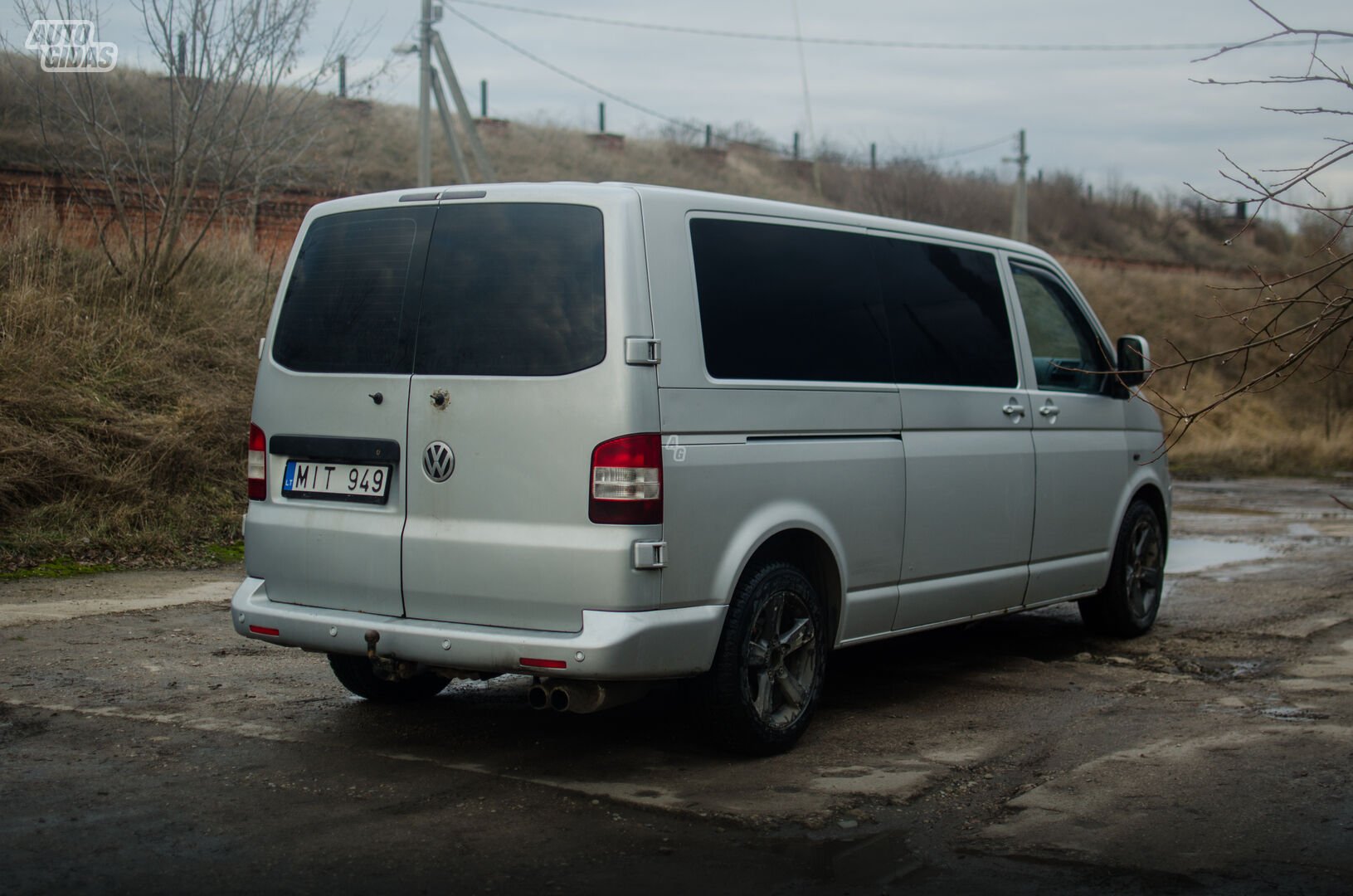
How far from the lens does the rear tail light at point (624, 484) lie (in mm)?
4691

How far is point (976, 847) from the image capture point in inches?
167

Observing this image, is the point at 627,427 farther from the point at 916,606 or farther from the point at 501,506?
the point at 916,606

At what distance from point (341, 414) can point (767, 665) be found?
1844 millimetres

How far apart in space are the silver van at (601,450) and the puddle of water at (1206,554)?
582 cm

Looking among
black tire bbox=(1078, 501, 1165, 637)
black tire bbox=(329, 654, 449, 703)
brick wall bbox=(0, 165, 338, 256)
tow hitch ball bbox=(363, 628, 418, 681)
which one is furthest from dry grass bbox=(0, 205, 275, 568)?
black tire bbox=(1078, 501, 1165, 637)

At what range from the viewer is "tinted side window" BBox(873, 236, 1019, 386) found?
613cm

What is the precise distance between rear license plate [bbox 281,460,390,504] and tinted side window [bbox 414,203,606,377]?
42cm

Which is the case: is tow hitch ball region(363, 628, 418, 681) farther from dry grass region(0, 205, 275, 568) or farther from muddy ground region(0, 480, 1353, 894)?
dry grass region(0, 205, 275, 568)

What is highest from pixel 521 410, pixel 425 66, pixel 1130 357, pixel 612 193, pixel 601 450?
pixel 425 66

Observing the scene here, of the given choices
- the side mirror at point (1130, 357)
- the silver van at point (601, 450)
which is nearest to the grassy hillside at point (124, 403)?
the side mirror at point (1130, 357)

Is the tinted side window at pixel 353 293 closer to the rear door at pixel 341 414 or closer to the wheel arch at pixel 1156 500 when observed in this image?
the rear door at pixel 341 414

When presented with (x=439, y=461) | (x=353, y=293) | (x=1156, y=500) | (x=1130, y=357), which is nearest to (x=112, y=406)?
(x=353, y=293)

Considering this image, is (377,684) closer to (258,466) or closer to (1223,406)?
(258,466)

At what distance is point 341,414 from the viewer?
5215 millimetres
